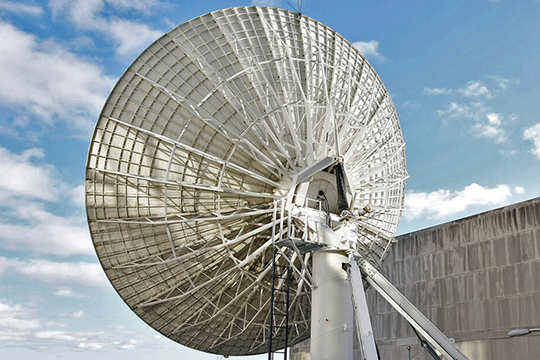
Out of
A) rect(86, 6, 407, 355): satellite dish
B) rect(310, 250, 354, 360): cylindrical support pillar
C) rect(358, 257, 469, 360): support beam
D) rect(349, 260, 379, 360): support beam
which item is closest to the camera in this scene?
rect(349, 260, 379, 360): support beam

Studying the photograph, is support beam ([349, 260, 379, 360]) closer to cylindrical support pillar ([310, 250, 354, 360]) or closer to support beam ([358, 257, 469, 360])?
cylindrical support pillar ([310, 250, 354, 360])

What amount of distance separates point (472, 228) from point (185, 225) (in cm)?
1401

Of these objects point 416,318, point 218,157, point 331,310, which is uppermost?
point 218,157

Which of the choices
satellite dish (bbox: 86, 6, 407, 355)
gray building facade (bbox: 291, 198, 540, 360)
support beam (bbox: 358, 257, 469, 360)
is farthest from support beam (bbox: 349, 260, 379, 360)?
gray building facade (bbox: 291, 198, 540, 360)

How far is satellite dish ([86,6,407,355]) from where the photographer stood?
853 inches

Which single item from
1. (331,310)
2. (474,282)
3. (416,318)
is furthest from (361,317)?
(474,282)

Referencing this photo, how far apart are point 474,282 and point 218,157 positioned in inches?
537

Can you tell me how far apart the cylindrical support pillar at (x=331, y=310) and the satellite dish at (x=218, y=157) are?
992 mm

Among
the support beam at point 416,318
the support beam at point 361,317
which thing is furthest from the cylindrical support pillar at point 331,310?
the support beam at point 416,318

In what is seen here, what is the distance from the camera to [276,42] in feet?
76.5

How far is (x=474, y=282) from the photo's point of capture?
2625 cm

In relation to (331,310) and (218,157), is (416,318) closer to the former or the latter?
(331,310)

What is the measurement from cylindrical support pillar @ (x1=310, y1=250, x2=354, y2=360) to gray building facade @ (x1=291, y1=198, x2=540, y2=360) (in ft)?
30.2

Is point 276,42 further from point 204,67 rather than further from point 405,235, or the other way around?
point 405,235
